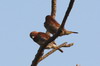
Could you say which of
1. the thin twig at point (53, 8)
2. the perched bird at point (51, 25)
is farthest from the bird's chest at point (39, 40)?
the thin twig at point (53, 8)

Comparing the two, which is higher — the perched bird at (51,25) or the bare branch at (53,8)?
the bare branch at (53,8)

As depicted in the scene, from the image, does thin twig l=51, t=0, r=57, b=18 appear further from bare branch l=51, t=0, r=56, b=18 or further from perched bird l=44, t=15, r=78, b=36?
perched bird l=44, t=15, r=78, b=36

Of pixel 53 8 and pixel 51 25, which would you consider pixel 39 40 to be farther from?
pixel 53 8

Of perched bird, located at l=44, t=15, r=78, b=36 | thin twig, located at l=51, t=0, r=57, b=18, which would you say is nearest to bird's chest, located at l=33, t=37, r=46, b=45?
perched bird, located at l=44, t=15, r=78, b=36

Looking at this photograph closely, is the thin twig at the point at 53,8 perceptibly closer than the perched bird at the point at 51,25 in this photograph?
Yes

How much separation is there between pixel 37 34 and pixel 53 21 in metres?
0.56

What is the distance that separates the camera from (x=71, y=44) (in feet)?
12.8

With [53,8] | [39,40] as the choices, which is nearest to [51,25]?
[39,40]

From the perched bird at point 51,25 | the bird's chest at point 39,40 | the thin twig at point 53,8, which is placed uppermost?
the thin twig at point 53,8

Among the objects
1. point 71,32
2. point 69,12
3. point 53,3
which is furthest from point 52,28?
point 69,12

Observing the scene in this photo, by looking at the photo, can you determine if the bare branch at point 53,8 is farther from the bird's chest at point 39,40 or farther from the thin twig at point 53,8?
the bird's chest at point 39,40

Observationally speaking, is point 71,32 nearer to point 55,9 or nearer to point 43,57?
point 55,9

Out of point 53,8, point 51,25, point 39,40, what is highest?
point 53,8

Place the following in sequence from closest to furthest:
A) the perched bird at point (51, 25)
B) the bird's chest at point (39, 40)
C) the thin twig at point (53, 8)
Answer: the thin twig at point (53, 8)
the perched bird at point (51, 25)
the bird's chest at point (39, 40)
